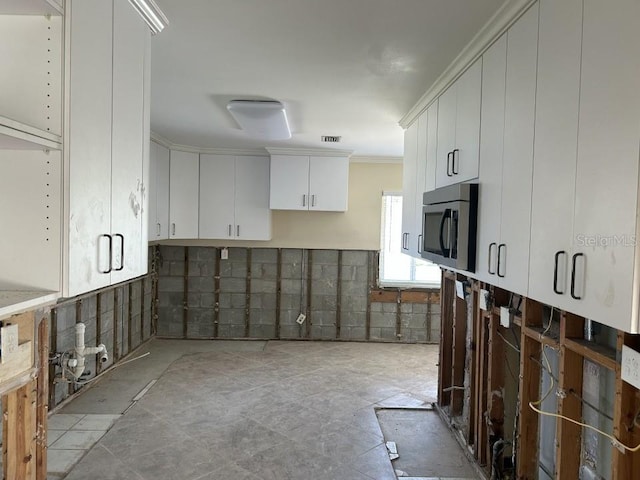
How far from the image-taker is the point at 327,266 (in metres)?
5.89

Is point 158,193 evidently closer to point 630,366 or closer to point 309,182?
point 309,182

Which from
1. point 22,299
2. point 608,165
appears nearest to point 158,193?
point 22,299

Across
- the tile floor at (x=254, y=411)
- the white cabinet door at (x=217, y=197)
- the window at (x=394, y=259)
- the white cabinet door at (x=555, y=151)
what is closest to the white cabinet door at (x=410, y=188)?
the tile floor at (x=254, y=411)

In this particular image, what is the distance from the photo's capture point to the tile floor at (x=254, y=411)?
9.25 ft

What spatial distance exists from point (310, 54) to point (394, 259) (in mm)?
4055

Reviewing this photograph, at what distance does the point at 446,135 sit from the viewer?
2625mm

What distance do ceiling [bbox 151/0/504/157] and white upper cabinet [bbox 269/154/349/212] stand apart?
5.13 feet

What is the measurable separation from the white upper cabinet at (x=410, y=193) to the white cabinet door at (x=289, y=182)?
76.6 inches

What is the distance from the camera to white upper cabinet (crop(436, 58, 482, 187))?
86.0 inches

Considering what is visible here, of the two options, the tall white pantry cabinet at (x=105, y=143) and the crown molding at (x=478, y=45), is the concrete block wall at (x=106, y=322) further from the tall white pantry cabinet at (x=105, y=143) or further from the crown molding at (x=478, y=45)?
the crown molding at (x=478, y=45)

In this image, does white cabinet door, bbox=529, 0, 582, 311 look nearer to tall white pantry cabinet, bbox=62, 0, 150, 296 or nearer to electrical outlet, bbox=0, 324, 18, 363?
tall white pantry cabinet, bbox=62, 0, 150, 296

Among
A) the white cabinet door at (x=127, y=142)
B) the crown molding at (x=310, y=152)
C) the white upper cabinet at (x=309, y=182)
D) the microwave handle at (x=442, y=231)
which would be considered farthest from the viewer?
the white upper cabinet at (x=309, y=182)

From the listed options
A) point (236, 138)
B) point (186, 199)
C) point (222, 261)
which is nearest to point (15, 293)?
point (236, 138)

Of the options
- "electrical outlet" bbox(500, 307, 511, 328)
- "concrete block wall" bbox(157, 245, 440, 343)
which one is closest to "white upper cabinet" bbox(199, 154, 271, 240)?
"concrete block wall" bbox(157, 245, 440, 343)
